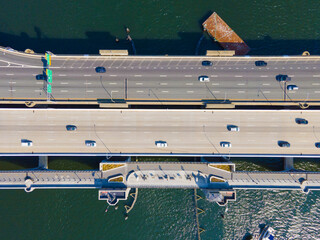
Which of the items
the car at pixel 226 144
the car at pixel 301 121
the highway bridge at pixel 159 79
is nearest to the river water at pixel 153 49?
the highway bridge at pixel 159 79

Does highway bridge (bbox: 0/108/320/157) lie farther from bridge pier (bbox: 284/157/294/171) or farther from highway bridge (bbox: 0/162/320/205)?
bridge pier (bbox: 284/157/294/171)

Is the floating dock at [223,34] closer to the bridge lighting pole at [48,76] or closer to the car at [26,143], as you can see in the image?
the bridge lighting pole at [48,76]

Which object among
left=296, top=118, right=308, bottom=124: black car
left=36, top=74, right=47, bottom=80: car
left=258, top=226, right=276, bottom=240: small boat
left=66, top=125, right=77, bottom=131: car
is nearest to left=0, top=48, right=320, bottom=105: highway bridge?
left=36, top=74, right=47, bottom=80: car

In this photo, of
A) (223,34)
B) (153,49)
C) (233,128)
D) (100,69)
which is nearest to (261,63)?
(223,34)

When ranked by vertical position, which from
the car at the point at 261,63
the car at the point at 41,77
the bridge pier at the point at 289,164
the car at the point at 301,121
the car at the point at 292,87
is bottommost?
the bridge pier at the point at 289,164

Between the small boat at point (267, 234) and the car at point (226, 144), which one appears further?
the small boat at point (267, 234)

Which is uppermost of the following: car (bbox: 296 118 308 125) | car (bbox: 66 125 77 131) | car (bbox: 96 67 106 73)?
car (bbox: 96 67 106 73)
